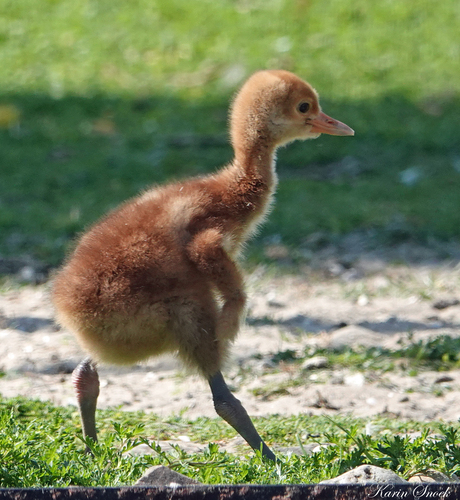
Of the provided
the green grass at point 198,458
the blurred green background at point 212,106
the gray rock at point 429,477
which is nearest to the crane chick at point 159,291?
the green grass at point 198,458

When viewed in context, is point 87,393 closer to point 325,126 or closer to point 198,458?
point 198,458

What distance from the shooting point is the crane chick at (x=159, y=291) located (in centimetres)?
350

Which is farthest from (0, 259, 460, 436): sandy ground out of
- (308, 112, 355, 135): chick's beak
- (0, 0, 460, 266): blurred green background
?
(308, 112, 355, 135): chick's beak

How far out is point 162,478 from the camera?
295cm

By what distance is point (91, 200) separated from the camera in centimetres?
777

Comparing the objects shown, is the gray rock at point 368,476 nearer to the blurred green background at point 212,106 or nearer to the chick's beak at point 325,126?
the chick's beak at point 325,126

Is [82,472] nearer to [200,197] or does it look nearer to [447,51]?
[200,197]

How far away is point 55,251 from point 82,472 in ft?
12.5

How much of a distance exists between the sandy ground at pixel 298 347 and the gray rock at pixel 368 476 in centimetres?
96

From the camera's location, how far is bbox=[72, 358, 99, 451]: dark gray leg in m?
3.76

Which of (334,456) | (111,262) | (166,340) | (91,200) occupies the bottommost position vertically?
(91,200)

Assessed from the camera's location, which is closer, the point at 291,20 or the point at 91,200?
the point at 91,200

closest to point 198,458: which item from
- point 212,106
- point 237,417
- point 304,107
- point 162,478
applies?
point 237,417

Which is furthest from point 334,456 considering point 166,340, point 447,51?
point 447,51
